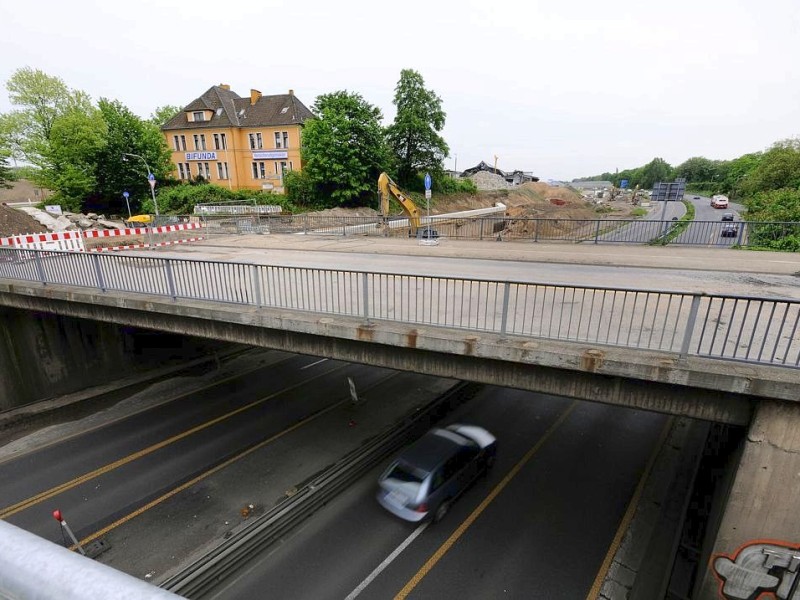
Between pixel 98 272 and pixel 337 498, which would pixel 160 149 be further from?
pixel 337 498

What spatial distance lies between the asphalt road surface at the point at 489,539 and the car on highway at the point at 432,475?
400 millimetres

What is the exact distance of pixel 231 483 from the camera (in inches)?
401

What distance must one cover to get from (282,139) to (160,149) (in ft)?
45.2

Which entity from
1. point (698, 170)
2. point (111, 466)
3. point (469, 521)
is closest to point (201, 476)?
point (111, 466)

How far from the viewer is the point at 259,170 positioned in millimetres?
48906

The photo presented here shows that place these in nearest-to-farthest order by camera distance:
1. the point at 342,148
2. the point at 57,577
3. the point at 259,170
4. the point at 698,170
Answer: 1. the point at 57,577
2. the point at 342,148
3. the point at 259,170
4. the point at 698,170

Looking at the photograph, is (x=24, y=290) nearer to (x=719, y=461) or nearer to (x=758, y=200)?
(x=719, y=461)

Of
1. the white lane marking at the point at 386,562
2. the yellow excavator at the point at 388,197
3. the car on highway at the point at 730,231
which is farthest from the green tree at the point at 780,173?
the white lane marking at the point at 386,562

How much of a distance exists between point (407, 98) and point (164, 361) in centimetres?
3843

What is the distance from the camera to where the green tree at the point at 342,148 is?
38656mm

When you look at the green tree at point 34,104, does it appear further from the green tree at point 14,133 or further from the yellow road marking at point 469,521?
the yellow road marking at point 469,521

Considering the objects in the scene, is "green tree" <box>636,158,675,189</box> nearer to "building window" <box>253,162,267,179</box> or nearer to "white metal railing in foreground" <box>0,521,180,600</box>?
"building window" <box>253,162,267,179</box>

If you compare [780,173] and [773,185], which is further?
[773,185]

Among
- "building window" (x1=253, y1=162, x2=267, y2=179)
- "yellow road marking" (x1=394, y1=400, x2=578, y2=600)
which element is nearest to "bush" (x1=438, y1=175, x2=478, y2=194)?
"building window" (x1=253, y1=162, x2=267, y2=179)
